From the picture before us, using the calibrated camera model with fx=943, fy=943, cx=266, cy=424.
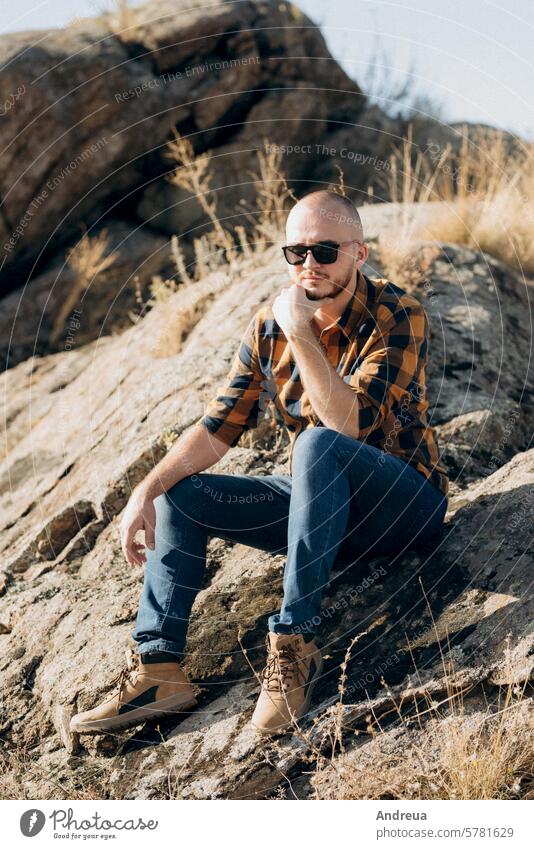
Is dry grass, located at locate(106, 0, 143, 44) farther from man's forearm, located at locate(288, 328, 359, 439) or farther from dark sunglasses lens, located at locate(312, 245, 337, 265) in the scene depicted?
man's forearm, located at locate(288, 328, 359, 439)

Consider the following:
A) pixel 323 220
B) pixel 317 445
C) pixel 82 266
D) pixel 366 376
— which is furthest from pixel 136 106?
pixel 317 445

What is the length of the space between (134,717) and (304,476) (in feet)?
3.78

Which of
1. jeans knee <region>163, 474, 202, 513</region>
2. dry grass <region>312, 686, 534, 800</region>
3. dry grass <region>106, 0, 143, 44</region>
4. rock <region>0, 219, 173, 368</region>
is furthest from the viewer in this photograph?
dry grass <region>106, 0, 143, 44</region>

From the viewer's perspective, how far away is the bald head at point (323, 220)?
12.8 ft

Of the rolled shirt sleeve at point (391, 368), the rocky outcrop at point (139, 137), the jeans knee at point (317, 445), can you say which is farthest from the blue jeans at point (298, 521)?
the rocky outcrop at point (139, 137)

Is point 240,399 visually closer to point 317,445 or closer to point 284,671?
point 317,445

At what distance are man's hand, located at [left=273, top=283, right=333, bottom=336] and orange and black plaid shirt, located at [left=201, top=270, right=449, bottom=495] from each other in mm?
217

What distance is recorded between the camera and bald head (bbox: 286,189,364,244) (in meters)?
3.90

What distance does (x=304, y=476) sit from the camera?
3.46 m

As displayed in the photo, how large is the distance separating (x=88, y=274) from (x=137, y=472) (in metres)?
4.45

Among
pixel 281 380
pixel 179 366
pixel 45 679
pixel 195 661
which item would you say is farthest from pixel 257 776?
pixel 179 366

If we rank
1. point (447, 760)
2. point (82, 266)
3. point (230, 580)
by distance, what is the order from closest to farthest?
point (447, 760)
point (230, 580)
point (82, 266)

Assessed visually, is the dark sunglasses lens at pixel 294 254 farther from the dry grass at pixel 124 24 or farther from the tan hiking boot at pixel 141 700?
the dry grass at pixel 124 24

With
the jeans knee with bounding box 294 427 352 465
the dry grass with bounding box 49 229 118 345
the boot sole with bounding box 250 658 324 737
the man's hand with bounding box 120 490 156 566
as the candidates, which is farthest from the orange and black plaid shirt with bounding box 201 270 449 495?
the dry grass with bounding box 49 229 118 345
